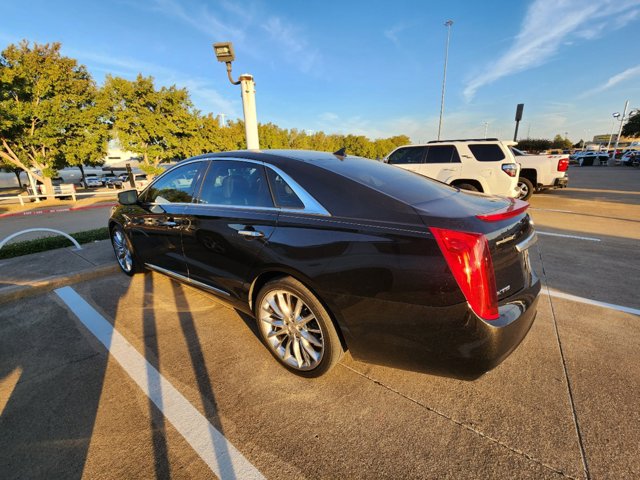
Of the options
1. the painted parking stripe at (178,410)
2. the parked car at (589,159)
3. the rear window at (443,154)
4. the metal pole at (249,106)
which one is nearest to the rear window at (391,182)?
the painted parking stripe at (178,410)

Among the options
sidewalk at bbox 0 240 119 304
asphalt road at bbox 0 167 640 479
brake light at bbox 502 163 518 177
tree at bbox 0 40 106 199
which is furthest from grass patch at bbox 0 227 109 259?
tree at bbox 0 40 106 199

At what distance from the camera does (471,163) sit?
872 cm

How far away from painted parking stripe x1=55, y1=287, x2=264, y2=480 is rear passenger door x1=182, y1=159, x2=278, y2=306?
0.82 m

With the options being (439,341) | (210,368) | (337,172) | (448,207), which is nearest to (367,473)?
(439,341)

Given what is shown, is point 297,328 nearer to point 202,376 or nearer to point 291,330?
point 291,330

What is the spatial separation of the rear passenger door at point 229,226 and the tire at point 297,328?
0.30m

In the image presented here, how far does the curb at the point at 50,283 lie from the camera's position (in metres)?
3.78

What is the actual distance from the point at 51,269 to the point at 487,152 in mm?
9746

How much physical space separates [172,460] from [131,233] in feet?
9.93

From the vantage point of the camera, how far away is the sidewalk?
3925 millimetres

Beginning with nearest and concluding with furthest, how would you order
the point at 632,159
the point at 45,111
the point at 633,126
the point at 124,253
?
the point at 124,253 < the point at 45,111 < the point at 632,159 < the point at 633,126

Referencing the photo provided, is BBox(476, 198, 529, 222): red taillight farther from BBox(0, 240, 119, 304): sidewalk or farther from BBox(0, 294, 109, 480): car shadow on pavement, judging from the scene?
BBox(0, 240, 119, 304): sidewalk

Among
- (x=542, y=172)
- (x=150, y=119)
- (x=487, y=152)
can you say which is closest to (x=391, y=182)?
(x=487, y=152)

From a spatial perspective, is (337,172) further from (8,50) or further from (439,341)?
(8,50)
